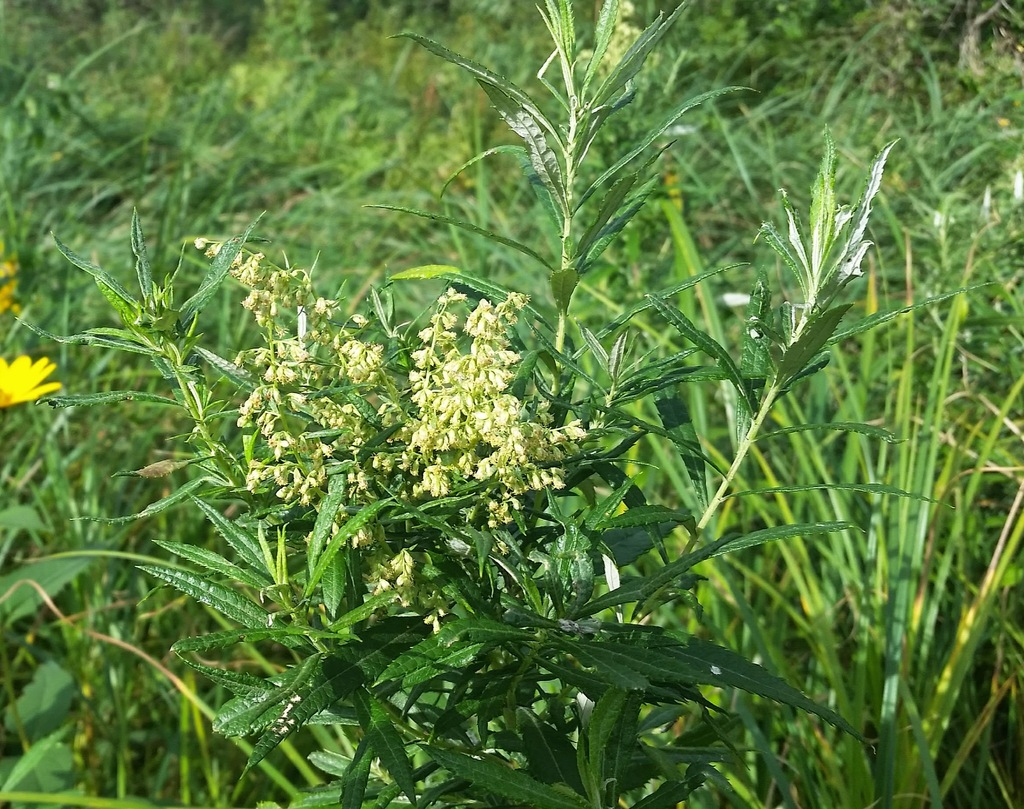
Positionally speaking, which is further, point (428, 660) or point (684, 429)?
point (684, 429)

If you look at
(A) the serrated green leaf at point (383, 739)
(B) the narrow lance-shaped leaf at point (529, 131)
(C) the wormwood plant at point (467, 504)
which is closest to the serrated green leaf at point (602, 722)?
(C) the wormwood plant at point (467, 504)

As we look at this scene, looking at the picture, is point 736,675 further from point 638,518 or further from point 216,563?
point 216,563

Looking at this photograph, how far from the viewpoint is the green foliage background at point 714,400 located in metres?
1.36

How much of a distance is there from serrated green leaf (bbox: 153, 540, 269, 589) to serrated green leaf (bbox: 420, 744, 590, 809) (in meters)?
0.15

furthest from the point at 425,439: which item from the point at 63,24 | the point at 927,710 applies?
the point at 63,24

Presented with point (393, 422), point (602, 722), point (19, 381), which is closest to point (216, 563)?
point (393, 422)

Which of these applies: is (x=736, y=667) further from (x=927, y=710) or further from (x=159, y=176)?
(x=159, y=176)

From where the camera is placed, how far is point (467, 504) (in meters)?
0.60

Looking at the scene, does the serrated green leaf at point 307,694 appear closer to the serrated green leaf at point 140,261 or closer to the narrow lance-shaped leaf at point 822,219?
the serrated green leaf at point 140,261

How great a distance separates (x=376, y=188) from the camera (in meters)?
4.16

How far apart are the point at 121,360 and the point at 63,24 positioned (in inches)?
241

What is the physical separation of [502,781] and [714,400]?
1.78 metres

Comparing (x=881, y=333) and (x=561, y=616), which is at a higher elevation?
(x=561, y=616)

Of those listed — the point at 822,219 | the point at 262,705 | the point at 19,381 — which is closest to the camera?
the point at 262,705
